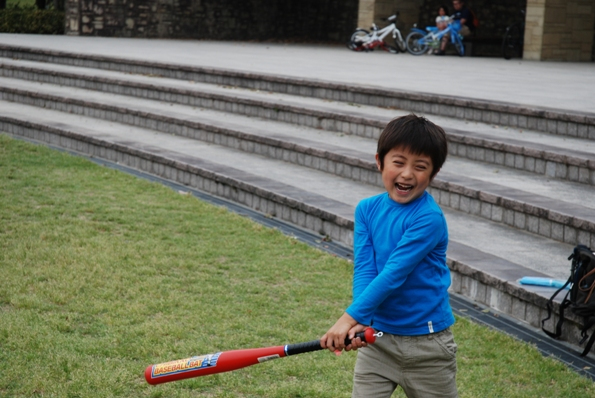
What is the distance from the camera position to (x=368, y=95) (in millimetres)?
11039

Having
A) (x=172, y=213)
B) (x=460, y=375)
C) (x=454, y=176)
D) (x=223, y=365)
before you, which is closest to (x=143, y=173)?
(x=172, y=213)

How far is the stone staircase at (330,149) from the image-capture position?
573 cm

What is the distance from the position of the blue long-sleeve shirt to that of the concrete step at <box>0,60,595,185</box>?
463 cm

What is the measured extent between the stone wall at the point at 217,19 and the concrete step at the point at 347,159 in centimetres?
1096

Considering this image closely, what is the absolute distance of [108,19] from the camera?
24.4 m

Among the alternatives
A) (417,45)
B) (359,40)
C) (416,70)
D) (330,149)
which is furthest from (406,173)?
(359,40)

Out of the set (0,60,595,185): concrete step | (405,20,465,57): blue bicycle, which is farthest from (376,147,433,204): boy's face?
(405,20,465,57): blue bicycle

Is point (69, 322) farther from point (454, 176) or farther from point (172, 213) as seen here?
point (454, 176)

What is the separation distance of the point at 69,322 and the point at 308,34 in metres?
25.4

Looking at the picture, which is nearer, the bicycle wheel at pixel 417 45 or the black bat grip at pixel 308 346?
the black bat grip at pixel 308 346

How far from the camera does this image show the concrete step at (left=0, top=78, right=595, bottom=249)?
602cm

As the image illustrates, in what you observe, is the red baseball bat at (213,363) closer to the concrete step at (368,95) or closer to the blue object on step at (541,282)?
the blue object on step at (541,282)

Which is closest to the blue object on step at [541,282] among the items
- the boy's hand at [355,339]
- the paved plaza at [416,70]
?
the boy's hand at [355,339]

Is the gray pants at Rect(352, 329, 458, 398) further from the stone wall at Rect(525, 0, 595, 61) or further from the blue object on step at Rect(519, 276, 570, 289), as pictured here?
the stone wall at Rect(525, 0, 595, 61)
